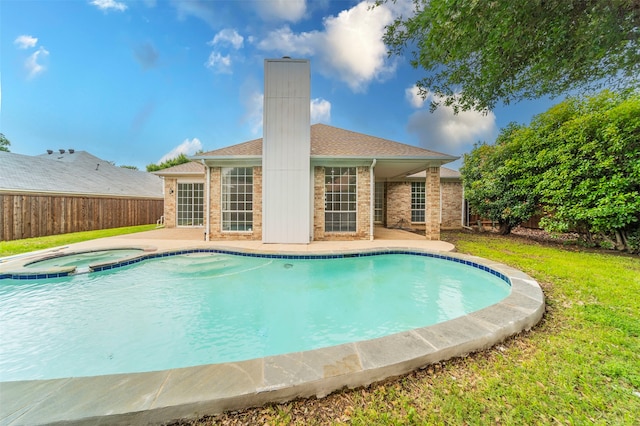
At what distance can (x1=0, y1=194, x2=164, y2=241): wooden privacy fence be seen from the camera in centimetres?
927

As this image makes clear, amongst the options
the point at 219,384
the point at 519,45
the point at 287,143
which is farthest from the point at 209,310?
the point at 519,45

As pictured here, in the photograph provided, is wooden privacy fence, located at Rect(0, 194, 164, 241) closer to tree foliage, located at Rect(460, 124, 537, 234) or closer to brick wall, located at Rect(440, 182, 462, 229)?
brick wall, located at Rect(440, 182, 462, 229)

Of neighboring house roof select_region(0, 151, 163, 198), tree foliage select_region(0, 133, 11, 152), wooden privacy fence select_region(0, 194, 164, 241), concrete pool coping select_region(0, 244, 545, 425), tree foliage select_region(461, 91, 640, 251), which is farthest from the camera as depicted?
tree foliage select_region(0, 133, 11, 152)

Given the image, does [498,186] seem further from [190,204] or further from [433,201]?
[190,204]

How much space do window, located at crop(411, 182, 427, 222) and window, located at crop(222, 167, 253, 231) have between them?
9478mm

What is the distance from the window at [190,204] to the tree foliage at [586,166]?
15557mm

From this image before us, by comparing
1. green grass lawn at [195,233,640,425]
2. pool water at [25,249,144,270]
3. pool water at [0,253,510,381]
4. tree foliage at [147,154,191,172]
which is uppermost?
tree foliage at [147,154,191,172]

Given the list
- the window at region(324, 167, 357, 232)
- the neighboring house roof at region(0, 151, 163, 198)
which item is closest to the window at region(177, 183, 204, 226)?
the neighboring house roof at region(0, 151, 163, 198)

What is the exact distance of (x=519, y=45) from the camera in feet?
12.4

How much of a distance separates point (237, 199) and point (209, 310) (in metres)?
5.98

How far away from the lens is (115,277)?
18.6 feet

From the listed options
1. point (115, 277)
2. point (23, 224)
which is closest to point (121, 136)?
point (23, 224)

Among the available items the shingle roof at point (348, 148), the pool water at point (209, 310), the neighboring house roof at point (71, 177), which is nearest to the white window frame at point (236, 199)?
the shingle roof at point (348, 148)

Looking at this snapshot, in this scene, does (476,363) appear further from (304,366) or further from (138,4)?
(138,4)
